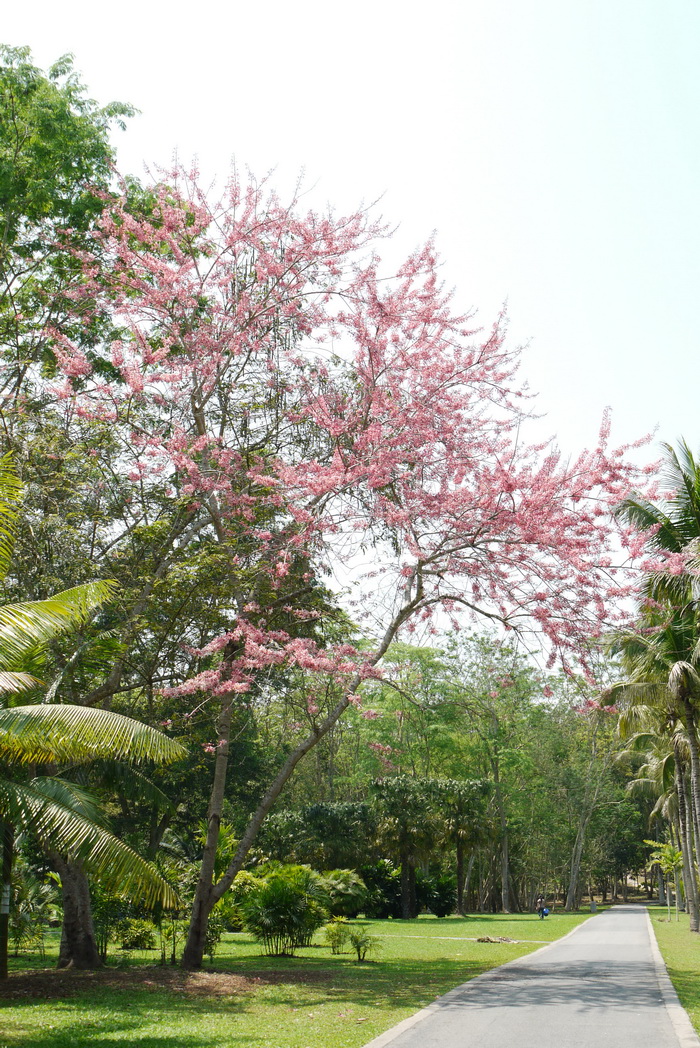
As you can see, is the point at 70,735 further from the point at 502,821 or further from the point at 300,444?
the point at 502,821

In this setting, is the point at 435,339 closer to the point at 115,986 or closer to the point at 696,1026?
the point at 696,1026

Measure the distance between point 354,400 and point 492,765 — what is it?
34.0 m

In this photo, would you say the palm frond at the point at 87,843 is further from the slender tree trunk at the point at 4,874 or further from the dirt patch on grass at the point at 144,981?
the dirt patch on grass at the point at 144,981

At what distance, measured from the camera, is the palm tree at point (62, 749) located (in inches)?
341

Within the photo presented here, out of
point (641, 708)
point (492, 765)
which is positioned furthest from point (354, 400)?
point (492, 765)

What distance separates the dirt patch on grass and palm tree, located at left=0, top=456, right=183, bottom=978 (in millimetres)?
4122

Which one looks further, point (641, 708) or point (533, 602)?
point (641, 708)

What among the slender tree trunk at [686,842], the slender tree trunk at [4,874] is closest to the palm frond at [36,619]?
the slender tree trunk at [4,874]

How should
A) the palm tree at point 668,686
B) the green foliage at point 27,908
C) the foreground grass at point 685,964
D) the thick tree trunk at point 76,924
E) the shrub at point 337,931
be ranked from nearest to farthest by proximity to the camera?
the foreground grass at point 685,964
the thick tree trunk at point 76,924
the green foliage at point 27,908
the shrub at point 337,931
the palm tree at point 668,686

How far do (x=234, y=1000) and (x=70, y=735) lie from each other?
5.68 metres

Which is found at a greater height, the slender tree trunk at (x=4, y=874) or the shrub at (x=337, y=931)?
the slender tree trunk at (x=4, y=874)

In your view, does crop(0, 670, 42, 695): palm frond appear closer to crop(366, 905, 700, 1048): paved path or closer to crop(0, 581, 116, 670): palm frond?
crop(0, 581, 116, 670): palm frond

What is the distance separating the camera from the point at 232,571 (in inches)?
602

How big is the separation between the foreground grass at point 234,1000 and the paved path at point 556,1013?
1.59ft
